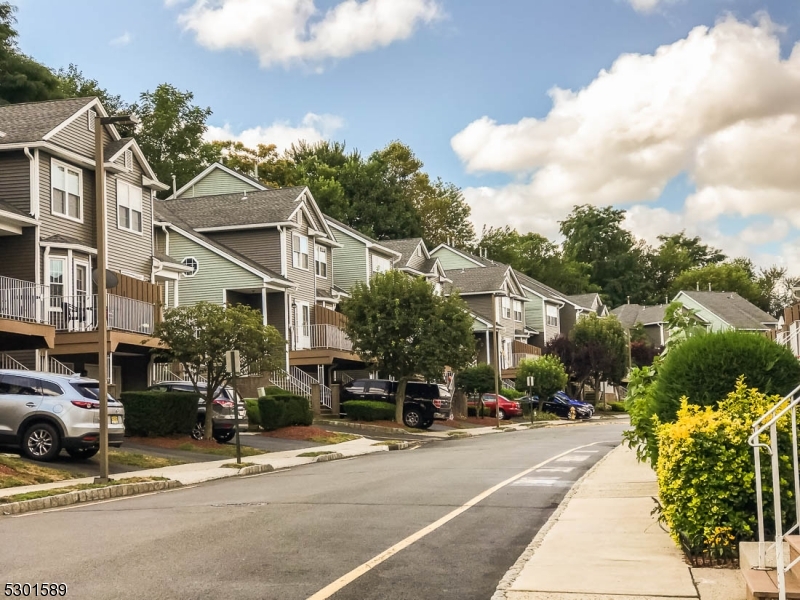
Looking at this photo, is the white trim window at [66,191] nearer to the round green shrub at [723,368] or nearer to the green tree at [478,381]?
the round green shrub at [723,368]

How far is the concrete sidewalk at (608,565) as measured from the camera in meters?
8.23

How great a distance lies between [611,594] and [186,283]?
39.5 metres

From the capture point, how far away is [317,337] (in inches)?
1881

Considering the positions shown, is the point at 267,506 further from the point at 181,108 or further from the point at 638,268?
the point at 638,268

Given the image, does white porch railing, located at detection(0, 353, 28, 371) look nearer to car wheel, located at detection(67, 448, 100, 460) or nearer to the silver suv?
car wheel, located at detection(67, 448, 100, 460)

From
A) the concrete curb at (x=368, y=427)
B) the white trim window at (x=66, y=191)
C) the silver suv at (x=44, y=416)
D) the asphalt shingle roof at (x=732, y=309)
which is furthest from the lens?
the asphalt shingle roof at (x=732, y=309)

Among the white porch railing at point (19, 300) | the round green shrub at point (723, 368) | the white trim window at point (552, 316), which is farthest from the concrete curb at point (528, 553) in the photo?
the white trim window at point (552, 316)

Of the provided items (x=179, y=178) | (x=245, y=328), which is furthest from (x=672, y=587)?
(x=179, y=178)

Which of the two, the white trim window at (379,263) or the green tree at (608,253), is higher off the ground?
the green tree at (608,253)

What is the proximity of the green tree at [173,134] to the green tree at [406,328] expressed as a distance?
106ft

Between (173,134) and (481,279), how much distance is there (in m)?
25.1

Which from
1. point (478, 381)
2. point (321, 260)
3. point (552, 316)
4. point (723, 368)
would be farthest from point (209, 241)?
point (552, 316)

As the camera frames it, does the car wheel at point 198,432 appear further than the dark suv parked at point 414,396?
No

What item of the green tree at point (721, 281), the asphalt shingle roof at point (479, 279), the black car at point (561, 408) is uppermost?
the green tree at point (721, 281)
